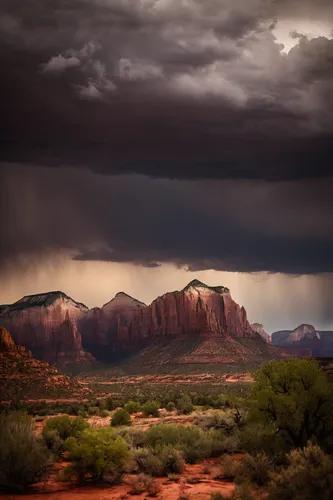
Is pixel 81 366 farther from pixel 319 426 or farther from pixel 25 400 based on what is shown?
pixel 319 426

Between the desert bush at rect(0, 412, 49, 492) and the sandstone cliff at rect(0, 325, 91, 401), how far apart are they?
41698mm

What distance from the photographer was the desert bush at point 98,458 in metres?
28.4

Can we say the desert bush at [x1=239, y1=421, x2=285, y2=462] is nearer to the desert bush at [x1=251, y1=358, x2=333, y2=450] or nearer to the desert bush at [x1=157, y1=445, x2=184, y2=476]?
the desert bush at [x1=251, y1=358, x2=333, y2=450]

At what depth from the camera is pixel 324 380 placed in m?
31.6

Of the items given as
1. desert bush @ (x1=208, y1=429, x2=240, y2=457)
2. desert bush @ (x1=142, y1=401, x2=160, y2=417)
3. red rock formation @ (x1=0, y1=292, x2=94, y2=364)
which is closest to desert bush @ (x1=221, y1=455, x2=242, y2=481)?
desert bush @ (x1=208, y1=429, x2=240, y2=457)

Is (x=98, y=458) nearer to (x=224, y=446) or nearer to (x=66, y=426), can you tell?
(x=224, y=446)

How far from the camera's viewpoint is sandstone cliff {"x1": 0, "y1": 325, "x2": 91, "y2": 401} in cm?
7538

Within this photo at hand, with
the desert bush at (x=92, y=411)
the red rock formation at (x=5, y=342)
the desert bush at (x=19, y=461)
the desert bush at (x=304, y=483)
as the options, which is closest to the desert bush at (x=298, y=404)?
the desert bush at (x=304, y=483)

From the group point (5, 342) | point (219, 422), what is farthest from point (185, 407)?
point (5, 342)

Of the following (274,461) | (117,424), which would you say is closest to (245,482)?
(274,461)

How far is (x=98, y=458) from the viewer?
28828 mm

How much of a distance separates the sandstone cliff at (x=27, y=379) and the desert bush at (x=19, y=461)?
41698mm

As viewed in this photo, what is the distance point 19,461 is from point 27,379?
183ft

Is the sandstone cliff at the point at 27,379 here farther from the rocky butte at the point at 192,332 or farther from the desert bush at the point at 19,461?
the rocky butte at the point at 192,332
